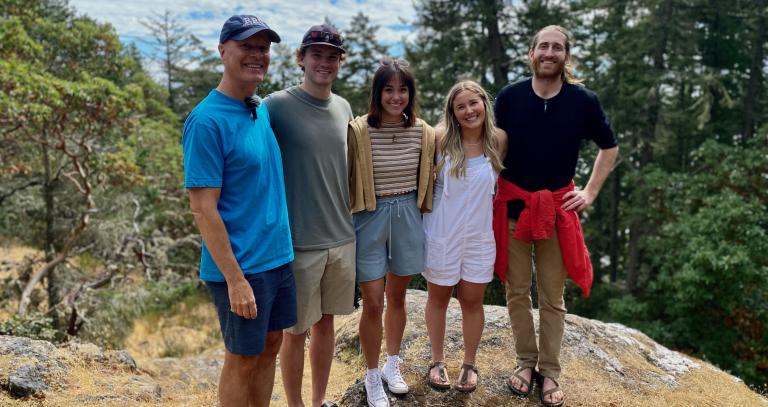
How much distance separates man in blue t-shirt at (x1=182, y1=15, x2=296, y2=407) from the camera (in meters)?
2.01

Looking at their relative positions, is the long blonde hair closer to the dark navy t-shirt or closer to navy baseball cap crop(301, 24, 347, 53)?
the dark navy t-shirt

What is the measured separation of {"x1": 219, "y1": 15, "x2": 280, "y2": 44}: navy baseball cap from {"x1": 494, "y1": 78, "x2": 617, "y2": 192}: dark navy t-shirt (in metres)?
1.49

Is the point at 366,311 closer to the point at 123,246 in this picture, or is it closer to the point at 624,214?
the point at 123,246

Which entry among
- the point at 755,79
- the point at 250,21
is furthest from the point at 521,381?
the point at 755,79

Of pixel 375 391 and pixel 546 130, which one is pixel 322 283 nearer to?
pixel 375 391

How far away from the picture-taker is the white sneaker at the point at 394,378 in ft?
9.82

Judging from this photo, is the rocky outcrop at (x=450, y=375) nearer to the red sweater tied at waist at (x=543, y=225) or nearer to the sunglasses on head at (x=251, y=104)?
the red sweater tied at waist at (x=543, y=225)

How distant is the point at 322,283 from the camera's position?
8.69ft

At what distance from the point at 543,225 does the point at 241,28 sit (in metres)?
1.90

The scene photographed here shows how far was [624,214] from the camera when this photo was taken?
1422 centimetres

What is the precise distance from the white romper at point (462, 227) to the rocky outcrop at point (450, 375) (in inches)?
32.8

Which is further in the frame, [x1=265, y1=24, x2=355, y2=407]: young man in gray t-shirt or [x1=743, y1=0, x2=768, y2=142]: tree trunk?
[x1=743, y1=0, x2=768, y2=142]: tree trunk

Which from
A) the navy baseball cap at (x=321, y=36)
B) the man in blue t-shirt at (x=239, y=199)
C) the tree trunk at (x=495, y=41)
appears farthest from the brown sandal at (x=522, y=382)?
the tree trunk at (x=495, y=41)

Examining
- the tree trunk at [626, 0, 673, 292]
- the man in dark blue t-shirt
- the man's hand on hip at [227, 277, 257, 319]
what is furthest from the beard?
the tree trunk at [626, 0, 673, 292]
